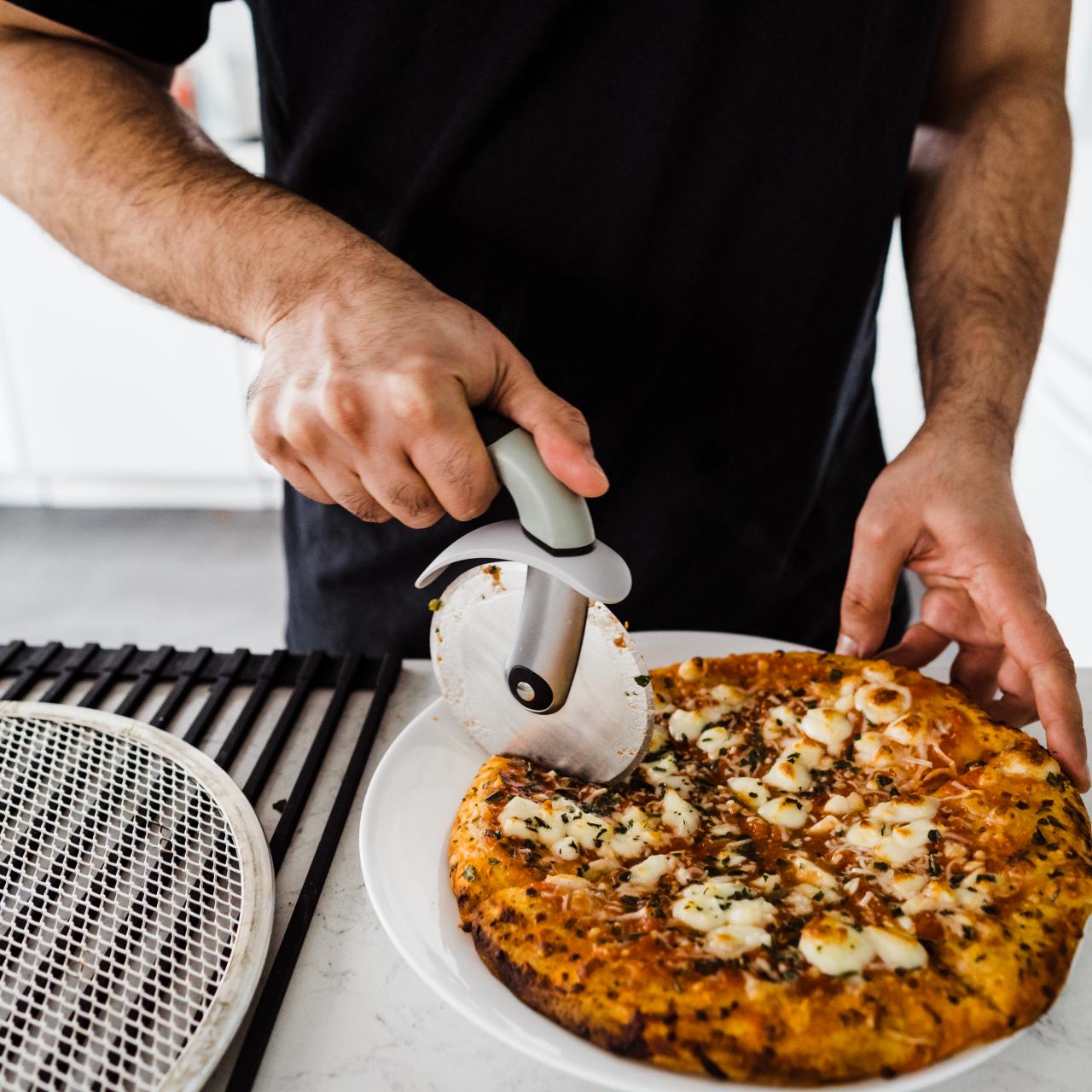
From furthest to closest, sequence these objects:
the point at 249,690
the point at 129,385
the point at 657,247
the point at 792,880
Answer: the point at 129,385
the point at 657,247
the point at 249,690
the point at 792,880

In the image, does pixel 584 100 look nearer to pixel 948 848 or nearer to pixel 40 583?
pixel 948 848

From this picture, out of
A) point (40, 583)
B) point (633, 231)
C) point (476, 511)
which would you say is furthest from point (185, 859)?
point (40, 583)

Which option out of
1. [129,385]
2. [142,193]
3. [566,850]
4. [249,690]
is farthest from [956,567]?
[129,385]

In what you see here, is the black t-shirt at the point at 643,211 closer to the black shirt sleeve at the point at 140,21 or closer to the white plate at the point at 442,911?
the black shirt sleeve at the point at 140,21

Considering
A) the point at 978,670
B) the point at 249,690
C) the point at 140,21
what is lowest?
the point at 249,690

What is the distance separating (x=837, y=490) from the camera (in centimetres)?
148

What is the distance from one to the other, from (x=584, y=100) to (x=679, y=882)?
895 mm

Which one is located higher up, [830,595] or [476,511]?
[476,511]

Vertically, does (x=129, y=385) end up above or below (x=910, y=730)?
below

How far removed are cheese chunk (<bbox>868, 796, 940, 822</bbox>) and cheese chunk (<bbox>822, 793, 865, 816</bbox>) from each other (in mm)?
20

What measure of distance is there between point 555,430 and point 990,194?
92cm

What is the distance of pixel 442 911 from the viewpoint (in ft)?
2.56

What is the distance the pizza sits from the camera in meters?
0.66

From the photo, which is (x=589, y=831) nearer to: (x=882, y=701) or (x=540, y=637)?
(x=540, y=637)
